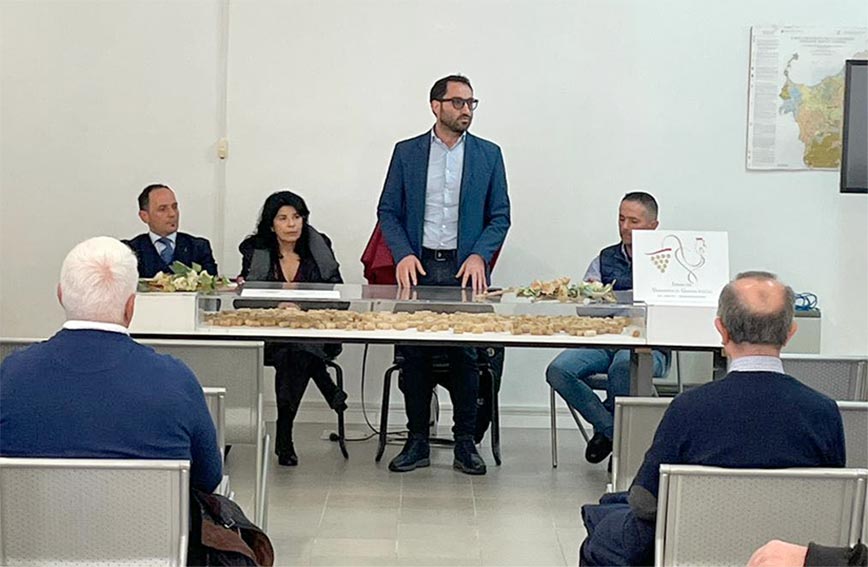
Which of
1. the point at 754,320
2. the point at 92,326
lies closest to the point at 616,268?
the point at 754,320

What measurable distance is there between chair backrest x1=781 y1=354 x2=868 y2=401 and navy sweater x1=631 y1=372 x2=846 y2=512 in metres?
1.27

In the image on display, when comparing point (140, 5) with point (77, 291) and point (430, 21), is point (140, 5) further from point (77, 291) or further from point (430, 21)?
point (77, 291)

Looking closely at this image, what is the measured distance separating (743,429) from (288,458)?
322 cm

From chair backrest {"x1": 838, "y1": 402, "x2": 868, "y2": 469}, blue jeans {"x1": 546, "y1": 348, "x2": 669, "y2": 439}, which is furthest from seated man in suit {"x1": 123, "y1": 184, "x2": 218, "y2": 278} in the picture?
chair backrest {"x1": 838, "y1": 402, "x2": 868, "y2": 469}

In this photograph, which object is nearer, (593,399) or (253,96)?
(593,399)

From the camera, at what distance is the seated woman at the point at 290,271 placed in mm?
5629

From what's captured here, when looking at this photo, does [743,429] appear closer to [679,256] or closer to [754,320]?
[754,320]

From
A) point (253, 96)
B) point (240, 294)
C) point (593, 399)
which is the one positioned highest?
point (253, 96)

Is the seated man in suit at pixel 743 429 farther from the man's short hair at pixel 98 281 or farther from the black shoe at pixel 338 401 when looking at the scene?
the black shoe at pixel 338 401

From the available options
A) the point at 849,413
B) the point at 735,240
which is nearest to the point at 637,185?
the point at 735,240

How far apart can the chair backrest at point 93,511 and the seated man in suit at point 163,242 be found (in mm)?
3437

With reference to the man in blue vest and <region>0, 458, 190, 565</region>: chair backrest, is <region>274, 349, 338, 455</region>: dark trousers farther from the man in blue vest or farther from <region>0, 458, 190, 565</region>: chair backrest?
<region>0, 458, 190, 565</region>: chair backrest

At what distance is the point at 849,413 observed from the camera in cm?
329

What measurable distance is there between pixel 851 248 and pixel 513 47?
6.92 feet
